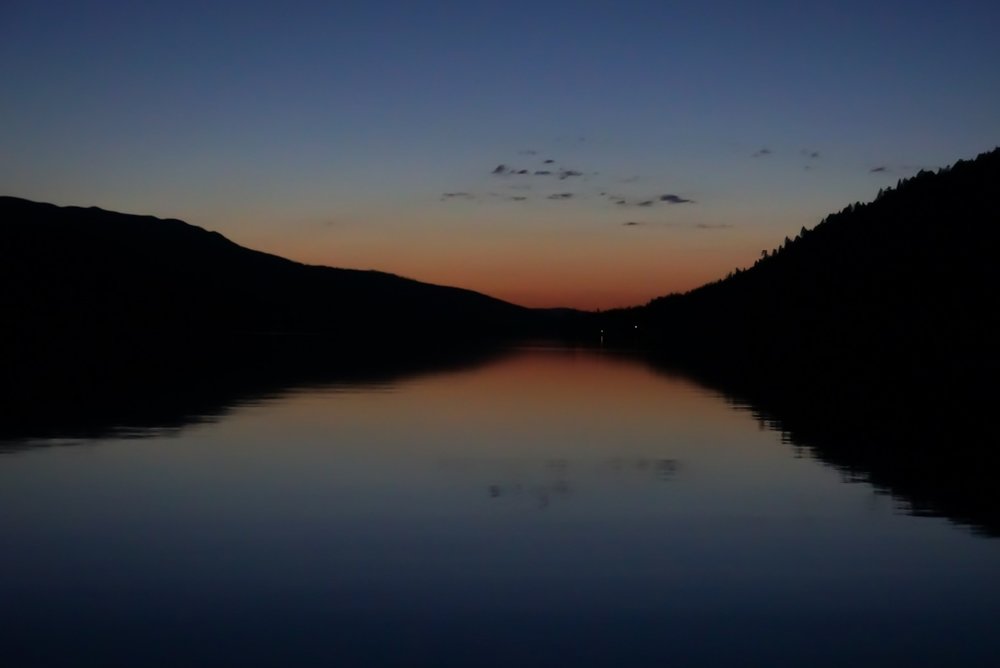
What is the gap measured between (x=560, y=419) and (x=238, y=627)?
961 inches

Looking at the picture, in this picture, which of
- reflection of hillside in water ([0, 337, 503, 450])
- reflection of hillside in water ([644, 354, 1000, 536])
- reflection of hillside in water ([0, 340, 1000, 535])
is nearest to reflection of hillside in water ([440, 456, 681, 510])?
reflection of hillside in water ([0, 340, 1000, 535])

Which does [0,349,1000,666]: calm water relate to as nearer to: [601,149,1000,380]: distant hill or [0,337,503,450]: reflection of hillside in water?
[0,337,503,450]: reflection of hillside in water

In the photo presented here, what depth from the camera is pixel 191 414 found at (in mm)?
31812

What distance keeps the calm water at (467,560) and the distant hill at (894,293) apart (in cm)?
4246

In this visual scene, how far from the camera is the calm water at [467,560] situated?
386 inches

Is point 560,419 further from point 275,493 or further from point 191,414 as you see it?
point 275,493

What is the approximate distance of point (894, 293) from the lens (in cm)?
10425

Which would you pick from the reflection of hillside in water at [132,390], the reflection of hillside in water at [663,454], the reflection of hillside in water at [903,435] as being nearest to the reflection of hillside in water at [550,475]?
the reflection of hillside in water at [663,454]

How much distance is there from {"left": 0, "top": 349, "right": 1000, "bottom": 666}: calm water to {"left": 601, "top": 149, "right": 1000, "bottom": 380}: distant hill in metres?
42.5

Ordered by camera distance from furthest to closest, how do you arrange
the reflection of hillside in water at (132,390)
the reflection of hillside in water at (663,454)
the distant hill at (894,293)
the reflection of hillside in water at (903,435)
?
the distant hill at (894,293)
the reflection of hillside in water at (132,390)
the reflection of hillside in water at (663,454)
the reflection of hillside in water at (903,435)

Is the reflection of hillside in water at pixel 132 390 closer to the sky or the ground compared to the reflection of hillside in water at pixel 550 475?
closer to the sky

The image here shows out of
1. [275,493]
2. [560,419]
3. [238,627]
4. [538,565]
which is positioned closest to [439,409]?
[560,419]

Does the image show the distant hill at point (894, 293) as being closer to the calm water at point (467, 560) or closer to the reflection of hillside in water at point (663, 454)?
the reflection of hillside in water at point (663, 454)

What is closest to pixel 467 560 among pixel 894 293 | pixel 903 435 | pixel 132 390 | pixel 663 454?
pixel 663 454
